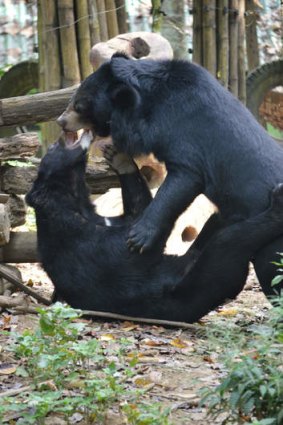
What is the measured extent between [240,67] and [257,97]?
1389 millimetres

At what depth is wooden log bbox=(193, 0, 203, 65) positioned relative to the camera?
10.5 metres

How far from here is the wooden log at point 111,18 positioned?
9406 mm

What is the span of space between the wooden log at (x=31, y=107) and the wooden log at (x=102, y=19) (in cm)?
273

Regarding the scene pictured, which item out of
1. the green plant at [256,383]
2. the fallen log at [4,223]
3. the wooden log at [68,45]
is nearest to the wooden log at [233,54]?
the wooden log at [68,45]

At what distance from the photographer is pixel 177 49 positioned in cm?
1088

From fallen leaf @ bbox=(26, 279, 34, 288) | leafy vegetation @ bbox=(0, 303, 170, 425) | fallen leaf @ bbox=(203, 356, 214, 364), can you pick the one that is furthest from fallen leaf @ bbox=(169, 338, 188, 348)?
fallen leaf @ bbox=(26, 279, 34, 288)

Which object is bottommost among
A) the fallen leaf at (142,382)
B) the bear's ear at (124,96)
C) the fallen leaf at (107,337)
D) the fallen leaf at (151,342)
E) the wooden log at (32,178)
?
the fallen leaf at (151,342)

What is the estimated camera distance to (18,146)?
6.52 metres

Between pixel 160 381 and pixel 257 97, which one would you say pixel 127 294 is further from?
pixel 257 97

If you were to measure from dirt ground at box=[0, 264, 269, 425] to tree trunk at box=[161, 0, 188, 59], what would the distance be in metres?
4.61

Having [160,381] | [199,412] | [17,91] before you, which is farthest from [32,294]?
[17,91]

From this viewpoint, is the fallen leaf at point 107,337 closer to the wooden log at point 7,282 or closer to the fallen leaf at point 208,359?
the fallen leaf at point 208,359

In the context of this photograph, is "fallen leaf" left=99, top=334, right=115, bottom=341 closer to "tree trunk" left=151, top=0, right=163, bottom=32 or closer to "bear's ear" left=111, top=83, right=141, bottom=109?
"bear's ear" left=111, top=83, right=141, bottom=109

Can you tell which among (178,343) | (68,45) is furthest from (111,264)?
(68,45)
